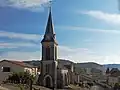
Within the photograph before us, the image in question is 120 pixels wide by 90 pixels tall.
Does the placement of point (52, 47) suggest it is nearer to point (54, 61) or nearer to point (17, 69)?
point (54, 61)

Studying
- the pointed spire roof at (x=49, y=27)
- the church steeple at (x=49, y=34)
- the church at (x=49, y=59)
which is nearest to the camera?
the church at (x=49, y=59)

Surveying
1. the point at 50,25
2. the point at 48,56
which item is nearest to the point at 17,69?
the point at 48,56

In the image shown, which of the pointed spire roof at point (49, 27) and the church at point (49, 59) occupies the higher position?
the pointed spire roof at point (49, 27)

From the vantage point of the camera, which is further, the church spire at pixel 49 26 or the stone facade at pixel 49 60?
the church spire at pixel 49 26

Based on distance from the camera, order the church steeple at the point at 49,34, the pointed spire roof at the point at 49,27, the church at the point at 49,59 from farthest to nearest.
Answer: the pointed spire roof at the point at 49,27 → the church steeple at the point at 49,34 → the church at the point at 49,59

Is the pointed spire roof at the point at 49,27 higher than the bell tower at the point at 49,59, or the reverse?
the pointed spire roof at the point at 49,27

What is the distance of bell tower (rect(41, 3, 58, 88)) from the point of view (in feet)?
222

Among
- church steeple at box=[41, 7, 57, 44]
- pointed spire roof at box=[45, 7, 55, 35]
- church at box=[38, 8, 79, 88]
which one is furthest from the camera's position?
pointed spire roof at box=[45, 7, 55, 35]

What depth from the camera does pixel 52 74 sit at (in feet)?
224

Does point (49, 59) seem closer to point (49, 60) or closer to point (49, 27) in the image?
point (49, 60)

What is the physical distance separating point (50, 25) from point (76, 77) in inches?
1105

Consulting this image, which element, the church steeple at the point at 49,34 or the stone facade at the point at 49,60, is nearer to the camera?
the stone facade at the point at 49,60

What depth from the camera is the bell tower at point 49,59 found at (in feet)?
222

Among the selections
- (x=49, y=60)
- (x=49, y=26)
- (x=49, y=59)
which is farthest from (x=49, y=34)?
(x=49, y=60)
